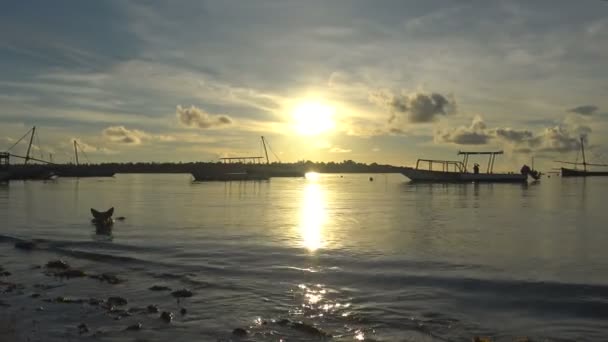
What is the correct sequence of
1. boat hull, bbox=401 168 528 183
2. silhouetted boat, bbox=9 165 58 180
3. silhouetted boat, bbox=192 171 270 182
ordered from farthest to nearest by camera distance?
silhouetted boat, bbox=9 165 58 180
silhouetted boat, bbox=192 171 270 182
boat hull, bbox=401 168 528 183

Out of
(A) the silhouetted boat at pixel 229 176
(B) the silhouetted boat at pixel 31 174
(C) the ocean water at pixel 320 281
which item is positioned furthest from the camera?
(B) the silhouetted boat at pixel 31 174

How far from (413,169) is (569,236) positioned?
9690 cm

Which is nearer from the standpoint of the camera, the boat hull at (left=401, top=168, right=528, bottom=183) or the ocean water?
the ocean water

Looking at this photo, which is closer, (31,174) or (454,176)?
(454,176)

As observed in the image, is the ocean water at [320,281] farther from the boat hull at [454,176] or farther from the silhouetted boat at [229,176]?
the silhouetted boat at [229,176]

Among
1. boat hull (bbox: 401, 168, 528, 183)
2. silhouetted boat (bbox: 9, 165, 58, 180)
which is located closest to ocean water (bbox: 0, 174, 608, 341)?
boat hull (bbox: 401, 168, 528, 183)

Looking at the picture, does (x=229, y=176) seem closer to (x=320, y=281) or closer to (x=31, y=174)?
(x=31, y=174)

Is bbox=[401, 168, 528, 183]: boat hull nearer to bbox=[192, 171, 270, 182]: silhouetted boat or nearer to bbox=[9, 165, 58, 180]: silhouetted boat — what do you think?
bbox=[192, 171, 270, 182]: silhouetted boat

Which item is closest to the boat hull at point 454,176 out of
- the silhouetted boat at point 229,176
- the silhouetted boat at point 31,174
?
the silhouetted boat at point 229,176

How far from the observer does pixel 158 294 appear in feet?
42.4

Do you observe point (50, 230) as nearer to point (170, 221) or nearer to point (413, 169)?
point (170, 221)

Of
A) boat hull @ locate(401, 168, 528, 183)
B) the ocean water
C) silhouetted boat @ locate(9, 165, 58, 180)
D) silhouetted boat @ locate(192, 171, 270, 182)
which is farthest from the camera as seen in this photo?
silhouetted boat @ locate(9, 165, 58, 180)

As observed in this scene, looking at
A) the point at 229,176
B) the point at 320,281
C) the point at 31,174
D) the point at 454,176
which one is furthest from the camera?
the point at 31,174

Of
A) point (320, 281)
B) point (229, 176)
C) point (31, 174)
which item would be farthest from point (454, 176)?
point (31, 174)
